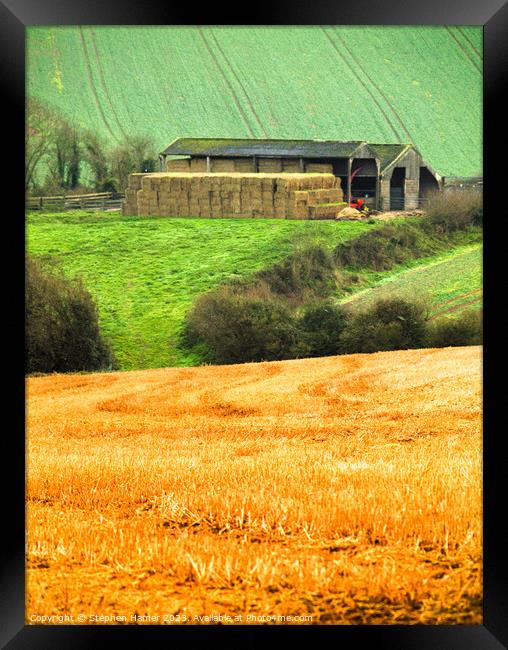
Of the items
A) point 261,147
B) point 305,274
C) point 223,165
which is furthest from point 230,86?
point 305,274

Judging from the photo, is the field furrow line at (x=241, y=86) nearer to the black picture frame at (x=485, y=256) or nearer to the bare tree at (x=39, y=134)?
the bare tree at (x=39, y=134)

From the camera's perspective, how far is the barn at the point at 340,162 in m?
13.2

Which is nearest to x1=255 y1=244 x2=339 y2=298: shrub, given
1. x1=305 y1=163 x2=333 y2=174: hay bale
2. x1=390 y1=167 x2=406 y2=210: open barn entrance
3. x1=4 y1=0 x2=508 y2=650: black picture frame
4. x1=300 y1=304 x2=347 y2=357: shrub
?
x1=300 y1=304 x2=347 y2=357: shrub

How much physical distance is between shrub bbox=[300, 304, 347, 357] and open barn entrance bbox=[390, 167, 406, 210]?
1.70 m

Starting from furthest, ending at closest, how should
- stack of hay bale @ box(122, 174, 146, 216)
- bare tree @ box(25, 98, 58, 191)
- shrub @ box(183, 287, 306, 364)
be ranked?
shrub @ box(183, 287, 306, 364) → stack of hay bale @ box(122, 174, 146, 216) → bare tree @ box(25, 98, 58, 191)

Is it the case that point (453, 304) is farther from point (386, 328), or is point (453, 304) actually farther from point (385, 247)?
point (385, 247)

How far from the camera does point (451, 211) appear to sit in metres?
13.5

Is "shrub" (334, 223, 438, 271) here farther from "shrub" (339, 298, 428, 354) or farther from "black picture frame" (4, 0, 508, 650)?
"black picture frame" (4, 0, 508, 650)

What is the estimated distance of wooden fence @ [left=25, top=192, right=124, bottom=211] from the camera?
44.0ft

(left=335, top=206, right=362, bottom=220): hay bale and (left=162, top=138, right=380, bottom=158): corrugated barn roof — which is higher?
(left=162, top=138, right=380, bottom=158): corrugated barn roof
